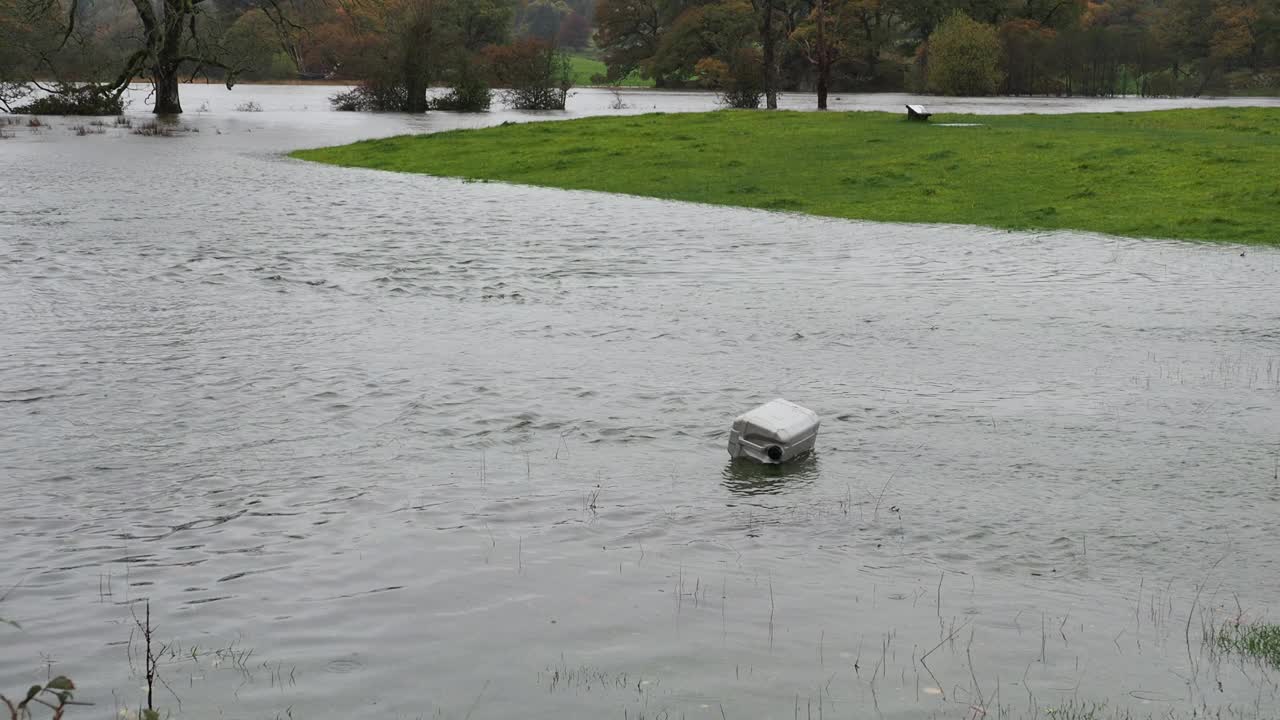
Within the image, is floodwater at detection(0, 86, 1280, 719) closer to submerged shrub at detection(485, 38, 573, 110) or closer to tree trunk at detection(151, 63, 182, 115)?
tree trunk at detection(151, 63, 182, 115)

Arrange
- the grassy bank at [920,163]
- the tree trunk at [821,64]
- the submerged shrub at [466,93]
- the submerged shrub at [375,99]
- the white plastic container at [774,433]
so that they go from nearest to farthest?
the white plastic container at [774,433] < the grassy bank at [920,163] < the tree trunk at [821,64] < the submerged shrub at [466,93] < the submerged shrub at [375,99]

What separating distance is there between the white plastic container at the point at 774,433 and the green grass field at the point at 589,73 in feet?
301

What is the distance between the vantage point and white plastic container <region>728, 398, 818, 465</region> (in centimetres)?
862

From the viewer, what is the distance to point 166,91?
2351 inches

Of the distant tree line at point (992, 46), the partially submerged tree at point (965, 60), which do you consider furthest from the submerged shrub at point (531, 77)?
the partially submerged tree at point (965, 60)

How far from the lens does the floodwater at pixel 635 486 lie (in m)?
5.78

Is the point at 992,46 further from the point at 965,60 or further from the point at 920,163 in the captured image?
the point at 920,163

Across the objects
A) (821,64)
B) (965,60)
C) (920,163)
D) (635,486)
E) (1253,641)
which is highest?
(965,60)

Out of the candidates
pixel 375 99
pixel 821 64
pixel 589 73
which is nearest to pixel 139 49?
pixel 375 99

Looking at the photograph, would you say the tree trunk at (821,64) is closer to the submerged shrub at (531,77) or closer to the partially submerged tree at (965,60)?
the submerged shrub at (531,77)

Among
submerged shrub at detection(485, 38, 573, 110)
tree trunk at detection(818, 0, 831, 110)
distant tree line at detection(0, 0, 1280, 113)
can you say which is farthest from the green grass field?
tree trunk at detection(818, 0, 831, 110)

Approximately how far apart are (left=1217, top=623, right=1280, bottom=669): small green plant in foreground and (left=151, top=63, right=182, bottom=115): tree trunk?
58007mm

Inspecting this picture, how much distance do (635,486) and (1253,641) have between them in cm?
361

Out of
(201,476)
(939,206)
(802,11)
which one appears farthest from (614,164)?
(802,11)
